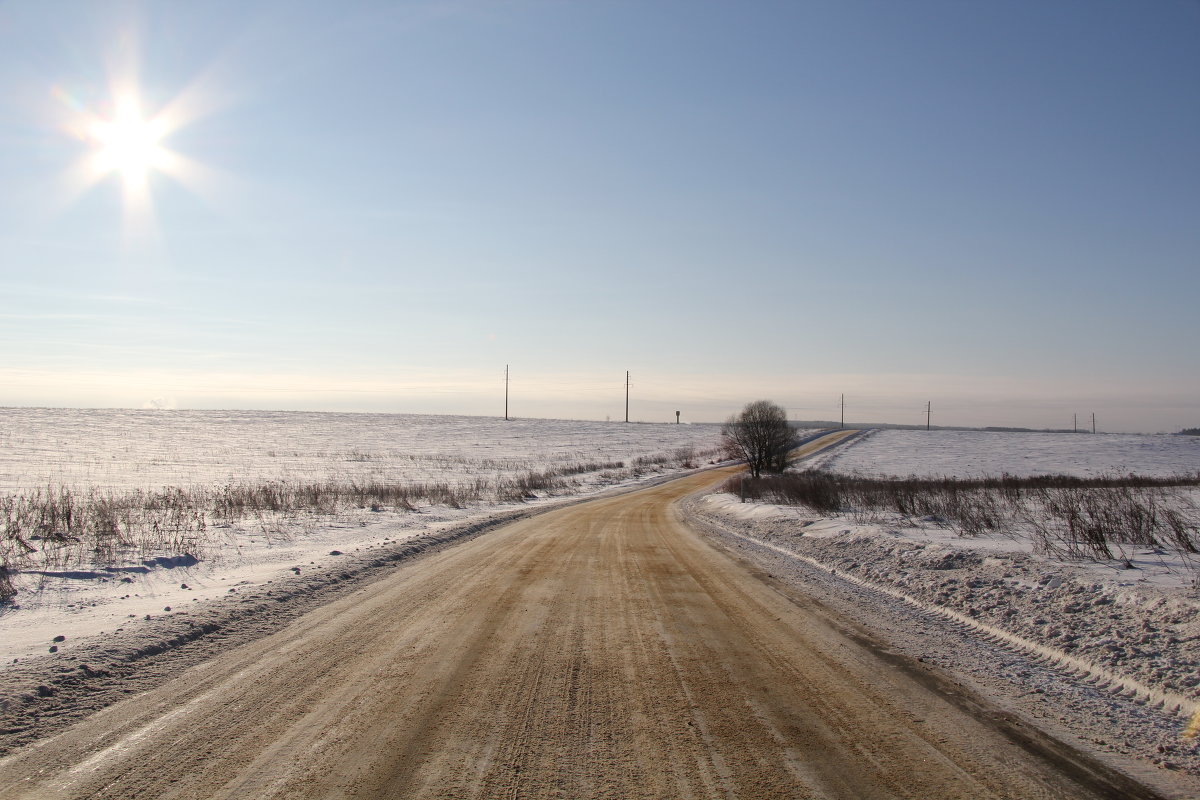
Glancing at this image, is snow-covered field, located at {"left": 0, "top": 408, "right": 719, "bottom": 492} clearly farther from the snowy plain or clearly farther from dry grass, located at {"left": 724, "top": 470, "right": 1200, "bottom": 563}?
dry grass, located at {"left": 724, "top": 470, "right": 1200, "bottom": 563}

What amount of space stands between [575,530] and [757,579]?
7.71 metres

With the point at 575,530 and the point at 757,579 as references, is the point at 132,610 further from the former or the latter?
the point at 575,530

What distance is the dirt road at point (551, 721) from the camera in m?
4.04

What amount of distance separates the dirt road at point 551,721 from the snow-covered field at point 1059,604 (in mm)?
1038

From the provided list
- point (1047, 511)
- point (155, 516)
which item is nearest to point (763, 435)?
point (1047, 511)

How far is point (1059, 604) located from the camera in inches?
305

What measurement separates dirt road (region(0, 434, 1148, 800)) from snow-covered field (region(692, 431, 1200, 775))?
1.04 metres

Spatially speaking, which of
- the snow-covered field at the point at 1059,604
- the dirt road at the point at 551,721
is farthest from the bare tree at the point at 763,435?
the dirt road at the point at 551,721

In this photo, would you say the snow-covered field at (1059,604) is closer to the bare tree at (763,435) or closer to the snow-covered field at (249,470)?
the snow-covered field at (249,470)

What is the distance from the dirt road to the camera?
4.04 metres

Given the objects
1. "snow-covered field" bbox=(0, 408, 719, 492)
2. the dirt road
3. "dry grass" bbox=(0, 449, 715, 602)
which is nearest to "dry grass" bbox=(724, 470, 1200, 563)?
the dirt road

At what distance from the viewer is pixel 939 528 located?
592 inches

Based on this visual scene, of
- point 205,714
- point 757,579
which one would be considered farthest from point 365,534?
point 205,714

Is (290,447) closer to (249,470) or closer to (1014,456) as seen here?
(249,470)
